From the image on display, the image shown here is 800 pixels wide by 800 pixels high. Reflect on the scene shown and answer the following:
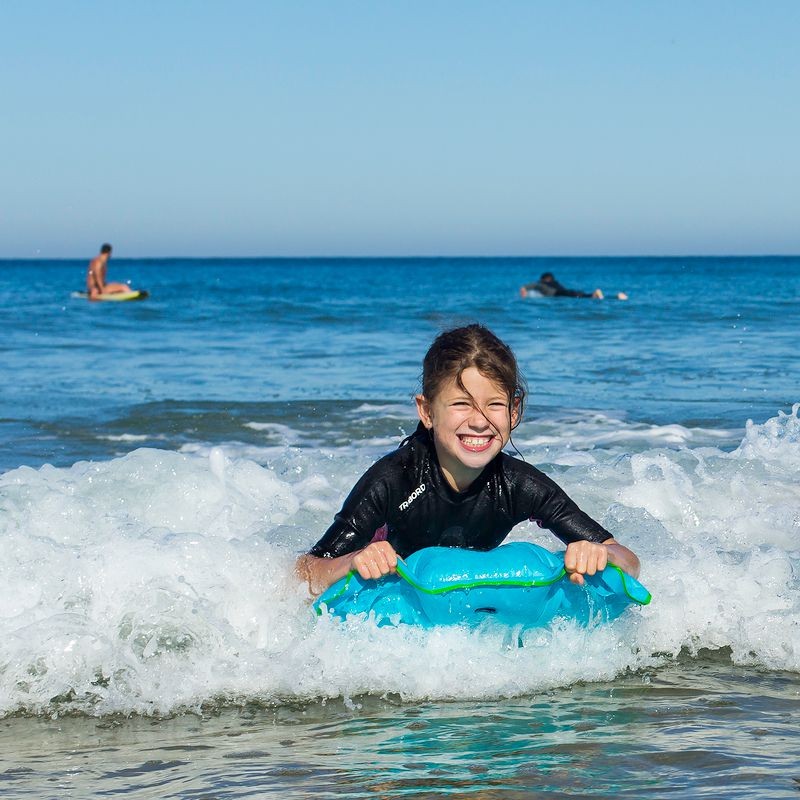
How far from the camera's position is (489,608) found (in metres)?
3.64

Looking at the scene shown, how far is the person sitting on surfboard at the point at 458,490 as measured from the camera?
12.3ft

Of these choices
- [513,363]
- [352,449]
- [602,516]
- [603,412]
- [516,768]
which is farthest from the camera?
[603,412]

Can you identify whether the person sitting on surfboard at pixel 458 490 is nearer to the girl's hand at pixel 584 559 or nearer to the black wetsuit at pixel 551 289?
the girl's hand at pixel 584 559

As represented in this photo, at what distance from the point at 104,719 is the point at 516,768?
1.36 meters

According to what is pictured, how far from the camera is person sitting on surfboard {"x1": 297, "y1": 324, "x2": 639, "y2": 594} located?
147 inches

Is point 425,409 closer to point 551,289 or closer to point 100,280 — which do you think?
point 100,280

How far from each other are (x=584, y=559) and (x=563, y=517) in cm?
35

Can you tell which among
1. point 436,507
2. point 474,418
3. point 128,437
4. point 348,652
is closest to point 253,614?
point 348,652

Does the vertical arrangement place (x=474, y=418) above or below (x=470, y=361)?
below

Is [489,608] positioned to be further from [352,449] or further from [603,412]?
[603,412]

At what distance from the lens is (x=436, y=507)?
3.98 metres

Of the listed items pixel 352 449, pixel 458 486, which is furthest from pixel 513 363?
pixel 352 449

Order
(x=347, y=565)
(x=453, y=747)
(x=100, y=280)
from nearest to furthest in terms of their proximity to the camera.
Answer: (x=453, y=747)
(x=347, y=565)
(x=100, y=280)

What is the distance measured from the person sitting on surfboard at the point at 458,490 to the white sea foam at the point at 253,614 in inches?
11.0
